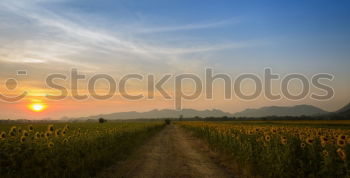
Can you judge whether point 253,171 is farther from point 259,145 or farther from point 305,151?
point 305,151

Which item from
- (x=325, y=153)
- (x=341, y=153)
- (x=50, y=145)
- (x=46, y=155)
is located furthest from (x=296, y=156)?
(x=50, y=145)

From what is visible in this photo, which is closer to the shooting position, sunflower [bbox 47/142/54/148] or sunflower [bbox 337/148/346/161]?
sunflower [bbox 337/148/346/161]

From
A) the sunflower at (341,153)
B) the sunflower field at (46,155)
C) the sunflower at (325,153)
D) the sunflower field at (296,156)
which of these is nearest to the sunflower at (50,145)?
the sunflower field at (46,155)

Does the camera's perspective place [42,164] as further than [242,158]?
No

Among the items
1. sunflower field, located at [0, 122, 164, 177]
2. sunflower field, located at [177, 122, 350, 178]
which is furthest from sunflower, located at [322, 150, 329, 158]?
sunflower field, located at [0, 122, 164, 177]

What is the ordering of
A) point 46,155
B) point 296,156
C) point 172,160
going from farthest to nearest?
point 172,160, point 296,156, point 46,155

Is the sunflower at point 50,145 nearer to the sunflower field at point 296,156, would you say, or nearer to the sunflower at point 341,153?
the sunflower field at point 296,156

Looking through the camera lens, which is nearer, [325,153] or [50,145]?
[325,153]

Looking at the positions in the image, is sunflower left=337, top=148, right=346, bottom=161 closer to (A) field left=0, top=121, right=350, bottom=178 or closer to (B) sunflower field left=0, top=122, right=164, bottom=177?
(A) field left=0, top=121, right=350, bottom=178

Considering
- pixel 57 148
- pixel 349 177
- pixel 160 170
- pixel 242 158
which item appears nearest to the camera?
pixel 349 177

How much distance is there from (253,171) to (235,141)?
4.53 meters

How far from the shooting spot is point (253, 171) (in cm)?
1392

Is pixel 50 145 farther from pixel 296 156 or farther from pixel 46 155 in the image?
pixel 296 156

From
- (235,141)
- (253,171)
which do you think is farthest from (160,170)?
(235,141)
